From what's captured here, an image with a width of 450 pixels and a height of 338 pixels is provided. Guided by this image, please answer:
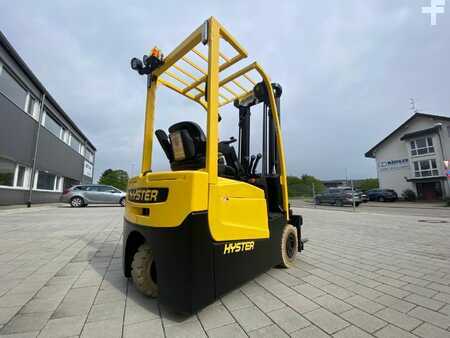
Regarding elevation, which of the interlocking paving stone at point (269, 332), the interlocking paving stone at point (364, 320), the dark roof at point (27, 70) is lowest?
the interlocking paving stone at point (364, 320)

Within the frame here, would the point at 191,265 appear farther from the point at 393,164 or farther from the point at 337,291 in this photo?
the point at 393,164

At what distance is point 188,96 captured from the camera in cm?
338

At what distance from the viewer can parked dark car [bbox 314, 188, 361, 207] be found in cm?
1805

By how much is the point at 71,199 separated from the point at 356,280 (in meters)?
15.7

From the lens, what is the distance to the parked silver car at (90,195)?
13.5 meters

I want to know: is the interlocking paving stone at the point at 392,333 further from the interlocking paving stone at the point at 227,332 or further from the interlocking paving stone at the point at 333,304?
the interlocking paving stone at the point at 227,332

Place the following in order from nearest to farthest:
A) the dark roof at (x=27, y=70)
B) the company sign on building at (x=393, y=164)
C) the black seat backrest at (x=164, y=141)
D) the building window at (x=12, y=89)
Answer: the black seat backrest at (x=164, y=141) < the dark roof at (x=27, y=70) < the building window at (x=12, y=89) < the company sign on building at (x=393, y=164)

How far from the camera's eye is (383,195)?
24375mm

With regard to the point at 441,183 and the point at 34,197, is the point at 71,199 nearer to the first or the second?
the point at 34,197

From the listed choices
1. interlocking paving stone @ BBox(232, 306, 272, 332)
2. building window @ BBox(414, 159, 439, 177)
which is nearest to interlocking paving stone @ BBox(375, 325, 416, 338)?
interlocking paving stone @ BBox(232, 306, 272, 332)

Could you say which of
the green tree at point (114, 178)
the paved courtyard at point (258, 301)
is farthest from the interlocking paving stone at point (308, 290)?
the green tree at point (114, 178)

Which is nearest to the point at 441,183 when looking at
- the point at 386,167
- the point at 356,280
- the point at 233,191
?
the point at 386,167

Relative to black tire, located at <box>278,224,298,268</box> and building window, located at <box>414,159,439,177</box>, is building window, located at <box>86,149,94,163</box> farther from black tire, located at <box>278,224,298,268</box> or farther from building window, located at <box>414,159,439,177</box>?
building window, located at <box>414,159,439,177</box>

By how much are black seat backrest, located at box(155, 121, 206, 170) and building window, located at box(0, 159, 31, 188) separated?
1351 centimetres
